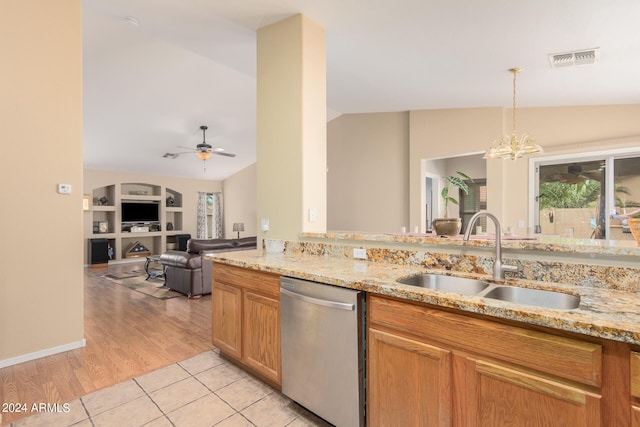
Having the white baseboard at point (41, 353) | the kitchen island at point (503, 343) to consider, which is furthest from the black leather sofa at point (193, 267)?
the kitchen island at point (503, 343)

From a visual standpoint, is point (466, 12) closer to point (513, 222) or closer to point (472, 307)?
point (472, 307)

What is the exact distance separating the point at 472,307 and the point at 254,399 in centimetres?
160

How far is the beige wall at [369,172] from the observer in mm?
5824

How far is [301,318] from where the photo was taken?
183cm

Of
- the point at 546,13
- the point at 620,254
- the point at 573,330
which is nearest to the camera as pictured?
the point at 573,330

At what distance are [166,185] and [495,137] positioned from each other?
8511mm

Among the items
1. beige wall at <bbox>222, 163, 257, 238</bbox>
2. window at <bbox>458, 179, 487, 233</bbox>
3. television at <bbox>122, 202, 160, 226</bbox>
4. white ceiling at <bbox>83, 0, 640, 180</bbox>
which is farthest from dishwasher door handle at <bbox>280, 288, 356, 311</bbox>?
television at <bbox>122, 202, 160, 226</bbox>

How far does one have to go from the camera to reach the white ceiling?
2334 millimetres

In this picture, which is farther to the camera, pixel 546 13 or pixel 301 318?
pixel 546 13

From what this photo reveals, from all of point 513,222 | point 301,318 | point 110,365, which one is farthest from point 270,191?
point 513,222

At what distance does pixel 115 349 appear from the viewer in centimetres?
287

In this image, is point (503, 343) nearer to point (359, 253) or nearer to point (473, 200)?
point (359, 253)

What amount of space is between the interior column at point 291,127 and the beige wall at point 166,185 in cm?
713

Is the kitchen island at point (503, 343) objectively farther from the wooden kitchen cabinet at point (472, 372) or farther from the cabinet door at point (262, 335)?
the cabinet door at point (262, 335)
